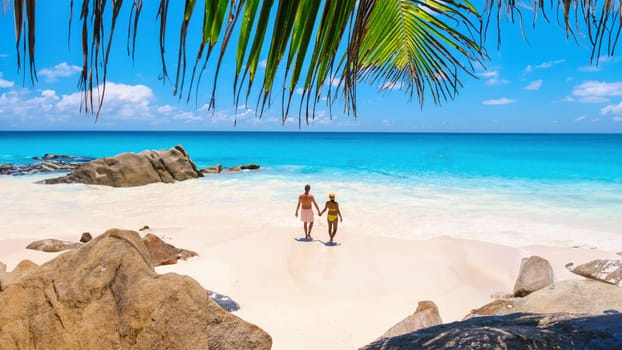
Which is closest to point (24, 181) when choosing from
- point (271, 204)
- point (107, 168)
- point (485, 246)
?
point (107, 168)

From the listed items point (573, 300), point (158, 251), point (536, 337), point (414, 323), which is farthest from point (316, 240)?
point (536, 337)

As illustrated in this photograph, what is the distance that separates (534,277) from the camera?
5.77 metres

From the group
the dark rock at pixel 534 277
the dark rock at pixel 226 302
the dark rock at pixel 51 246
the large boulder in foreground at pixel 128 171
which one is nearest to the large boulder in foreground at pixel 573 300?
the dark rock at pixel 534 277

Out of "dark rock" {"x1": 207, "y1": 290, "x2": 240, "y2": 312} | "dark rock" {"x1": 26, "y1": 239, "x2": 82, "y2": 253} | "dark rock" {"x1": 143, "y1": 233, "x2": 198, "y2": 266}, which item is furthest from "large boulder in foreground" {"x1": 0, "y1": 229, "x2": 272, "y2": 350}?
"dark rock" {"x1": 26, "y1": 239, "x2": 82, "y2": 253}

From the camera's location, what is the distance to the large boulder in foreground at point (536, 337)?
1760 mm

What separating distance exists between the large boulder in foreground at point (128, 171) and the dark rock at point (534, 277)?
55.5ft

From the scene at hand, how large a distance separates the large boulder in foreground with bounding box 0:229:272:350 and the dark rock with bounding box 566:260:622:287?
162 inches

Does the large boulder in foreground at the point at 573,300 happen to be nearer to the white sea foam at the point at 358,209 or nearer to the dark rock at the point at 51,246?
the white sea foam at the point at 358,209

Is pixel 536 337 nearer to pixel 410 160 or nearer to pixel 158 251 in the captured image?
pixel 158 251

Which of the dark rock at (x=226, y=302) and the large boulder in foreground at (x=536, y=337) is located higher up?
the large boulder in foreground at (x=536, y=337)

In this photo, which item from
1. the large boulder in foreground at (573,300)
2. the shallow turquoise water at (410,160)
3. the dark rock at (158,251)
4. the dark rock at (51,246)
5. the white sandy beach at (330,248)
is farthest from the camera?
the shallow turquoise water at (410,160)

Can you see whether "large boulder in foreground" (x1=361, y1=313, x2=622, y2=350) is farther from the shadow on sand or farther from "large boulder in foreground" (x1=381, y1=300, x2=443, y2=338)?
the shadow on sand

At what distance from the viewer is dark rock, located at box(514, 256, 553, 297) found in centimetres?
566

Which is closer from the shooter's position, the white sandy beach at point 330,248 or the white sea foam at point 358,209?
the white sandy beach at point 330,248
